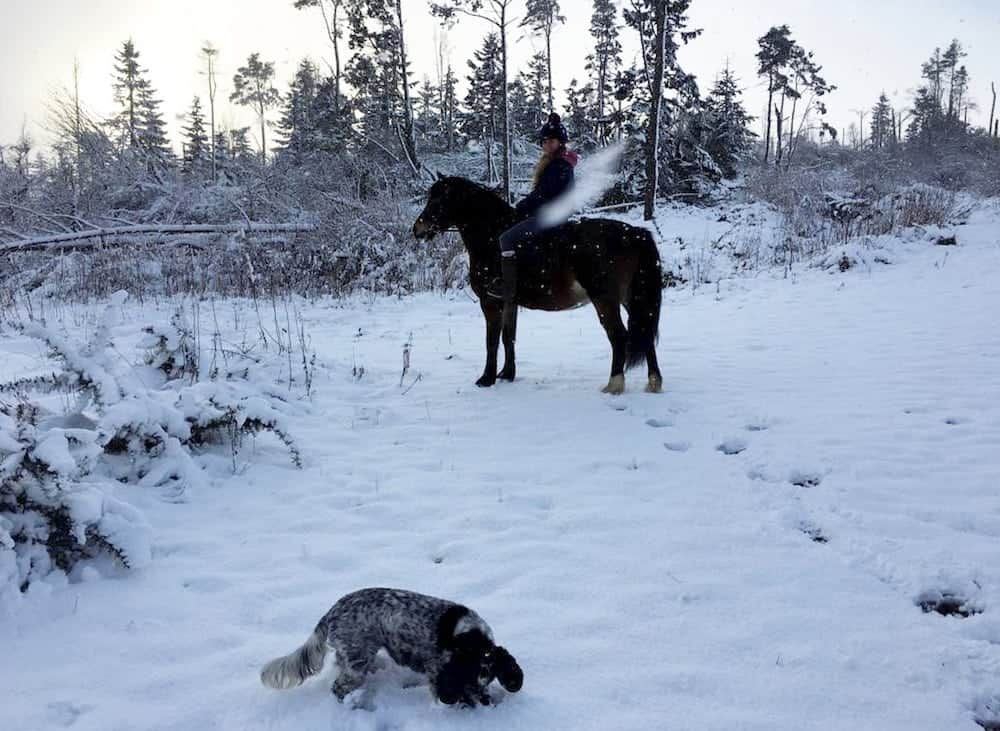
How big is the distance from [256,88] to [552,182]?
55.0 meters

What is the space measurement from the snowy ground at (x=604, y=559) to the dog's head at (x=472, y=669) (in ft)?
0.33

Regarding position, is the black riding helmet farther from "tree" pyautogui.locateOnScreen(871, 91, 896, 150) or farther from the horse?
"tree" pyautogui.locateOnScreen(871, 91, 896, 150)

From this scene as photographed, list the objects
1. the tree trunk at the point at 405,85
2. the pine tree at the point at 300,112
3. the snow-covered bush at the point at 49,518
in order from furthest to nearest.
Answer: the pine tree at the point at 300,112 → the tree trunk at the point at 405,85 → the snow-covered bush at the point at 49,518

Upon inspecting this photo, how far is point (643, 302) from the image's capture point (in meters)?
5.55

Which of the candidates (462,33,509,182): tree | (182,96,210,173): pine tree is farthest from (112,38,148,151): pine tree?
(462,33,509,182): tree

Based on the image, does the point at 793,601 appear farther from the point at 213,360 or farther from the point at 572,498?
the point at 213,360

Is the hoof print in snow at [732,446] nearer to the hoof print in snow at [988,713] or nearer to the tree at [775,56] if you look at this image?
the hoof print in snow at [988,713]

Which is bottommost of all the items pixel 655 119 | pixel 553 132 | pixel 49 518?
pixel 49 518

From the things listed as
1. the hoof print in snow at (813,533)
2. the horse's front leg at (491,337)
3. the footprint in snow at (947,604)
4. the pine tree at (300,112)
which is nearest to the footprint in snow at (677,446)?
the hoof print in snow at (813,533)

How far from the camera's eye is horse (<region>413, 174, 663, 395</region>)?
216 inches

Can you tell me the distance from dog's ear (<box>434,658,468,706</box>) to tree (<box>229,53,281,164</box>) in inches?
2131

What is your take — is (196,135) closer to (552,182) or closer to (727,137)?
(727,137)

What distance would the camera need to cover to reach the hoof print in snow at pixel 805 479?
3.61 metres

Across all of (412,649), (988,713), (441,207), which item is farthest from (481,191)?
(988,713)
